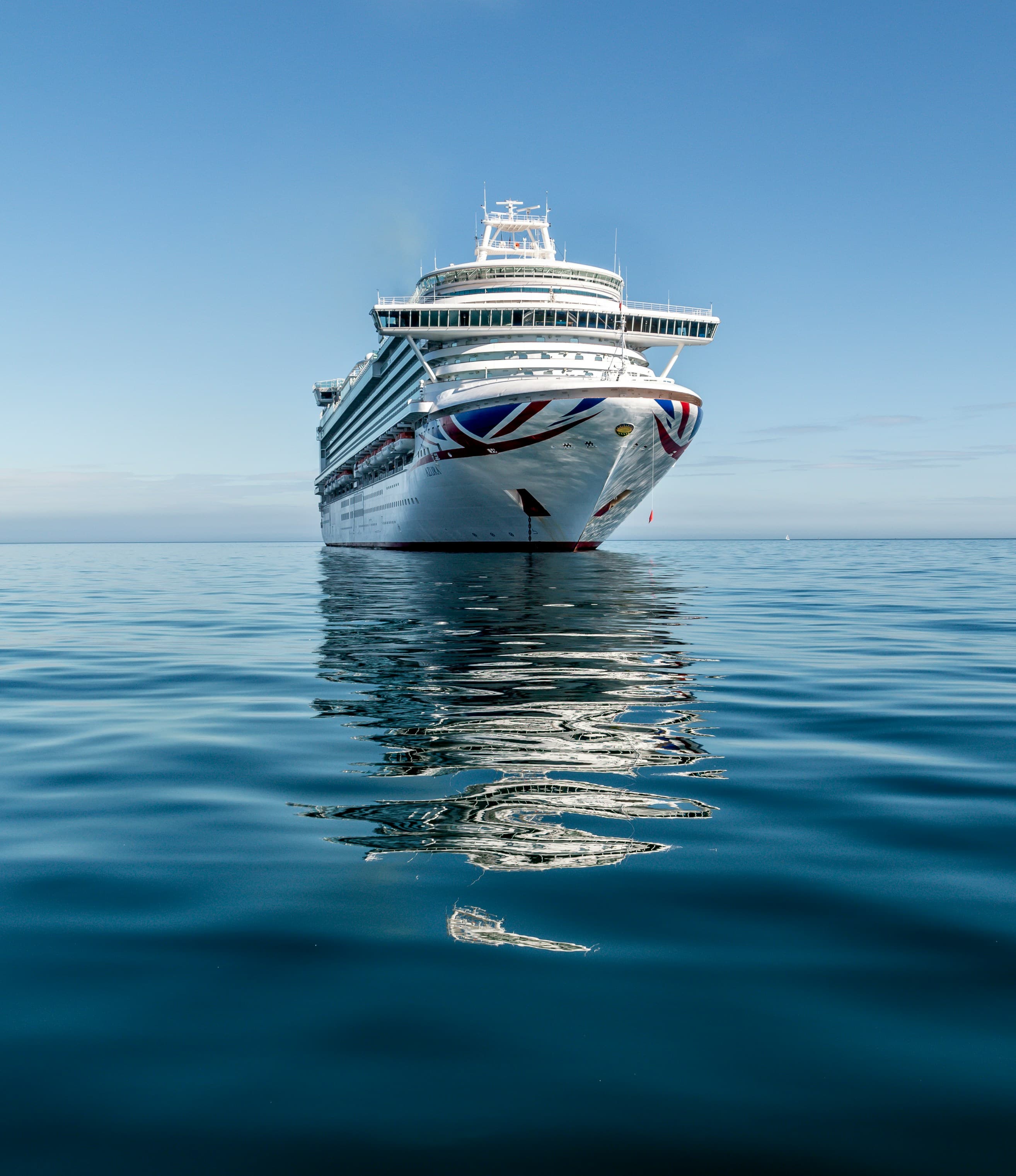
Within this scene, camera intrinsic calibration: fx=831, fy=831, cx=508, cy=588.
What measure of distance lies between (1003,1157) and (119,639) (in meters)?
13.8

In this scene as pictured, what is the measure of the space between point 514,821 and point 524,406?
30.8m

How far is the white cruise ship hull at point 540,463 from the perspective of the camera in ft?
111

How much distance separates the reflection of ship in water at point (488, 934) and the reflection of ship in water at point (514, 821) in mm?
455

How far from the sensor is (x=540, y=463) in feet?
116

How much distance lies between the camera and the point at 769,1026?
249 centimetres

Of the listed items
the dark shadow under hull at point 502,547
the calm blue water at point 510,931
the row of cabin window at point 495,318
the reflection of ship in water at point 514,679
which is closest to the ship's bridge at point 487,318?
the row of cabin window at point 495,318

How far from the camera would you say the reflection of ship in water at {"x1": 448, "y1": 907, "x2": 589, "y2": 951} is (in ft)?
9.83

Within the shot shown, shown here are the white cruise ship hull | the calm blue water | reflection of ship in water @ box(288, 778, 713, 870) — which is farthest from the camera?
the white cruise ship hull

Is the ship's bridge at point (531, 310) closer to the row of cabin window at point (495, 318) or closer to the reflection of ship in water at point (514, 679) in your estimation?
the row of cabin window at point (495, 318)

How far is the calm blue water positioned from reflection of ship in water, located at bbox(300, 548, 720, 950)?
40 mm

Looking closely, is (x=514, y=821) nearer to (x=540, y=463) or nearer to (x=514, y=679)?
(x=514, y=679)

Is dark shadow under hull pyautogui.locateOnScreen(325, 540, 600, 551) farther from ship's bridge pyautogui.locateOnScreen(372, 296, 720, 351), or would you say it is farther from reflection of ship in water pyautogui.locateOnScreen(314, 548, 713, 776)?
reflection of ship in water pyautogui.locateOnScreen(314, 548, 713, 776)

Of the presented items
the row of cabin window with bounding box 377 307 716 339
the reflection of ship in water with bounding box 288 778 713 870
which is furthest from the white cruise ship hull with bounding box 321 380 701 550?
the reflection of ship in water with bounding box 288 778 713 870

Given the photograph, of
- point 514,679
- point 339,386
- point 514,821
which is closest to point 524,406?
point 514,679
